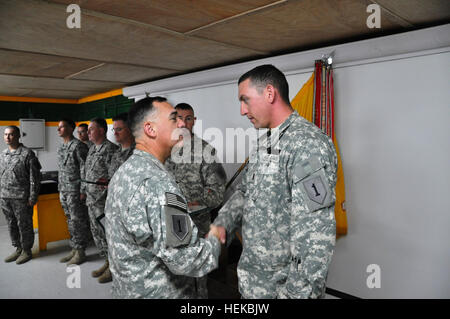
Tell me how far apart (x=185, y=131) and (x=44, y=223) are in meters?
2.99

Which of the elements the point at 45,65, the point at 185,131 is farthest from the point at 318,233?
the point at 45,65

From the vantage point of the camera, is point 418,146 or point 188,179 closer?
point 418,146

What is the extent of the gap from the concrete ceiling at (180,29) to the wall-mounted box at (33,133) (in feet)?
10.4

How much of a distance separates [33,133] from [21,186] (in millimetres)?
2729

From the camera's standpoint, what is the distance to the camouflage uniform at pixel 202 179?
9.78ft

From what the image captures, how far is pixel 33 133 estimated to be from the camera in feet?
21.0

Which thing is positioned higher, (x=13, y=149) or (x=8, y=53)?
(x=8, y=53)

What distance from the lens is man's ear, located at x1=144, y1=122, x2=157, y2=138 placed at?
1565 millimetres

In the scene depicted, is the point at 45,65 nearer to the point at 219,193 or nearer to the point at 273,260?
the point at 219,193

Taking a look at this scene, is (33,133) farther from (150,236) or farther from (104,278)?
(150,236)

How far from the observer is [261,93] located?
5.15ft

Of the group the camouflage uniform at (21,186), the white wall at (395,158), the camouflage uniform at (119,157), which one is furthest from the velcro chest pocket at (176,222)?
the camouflage uniform at (21,186)

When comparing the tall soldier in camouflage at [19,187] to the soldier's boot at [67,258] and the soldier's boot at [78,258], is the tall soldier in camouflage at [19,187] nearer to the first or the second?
the soldier's boot at [67,258]

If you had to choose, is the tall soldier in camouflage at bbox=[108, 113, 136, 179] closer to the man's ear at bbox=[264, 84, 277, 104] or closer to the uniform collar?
the uniform collar
